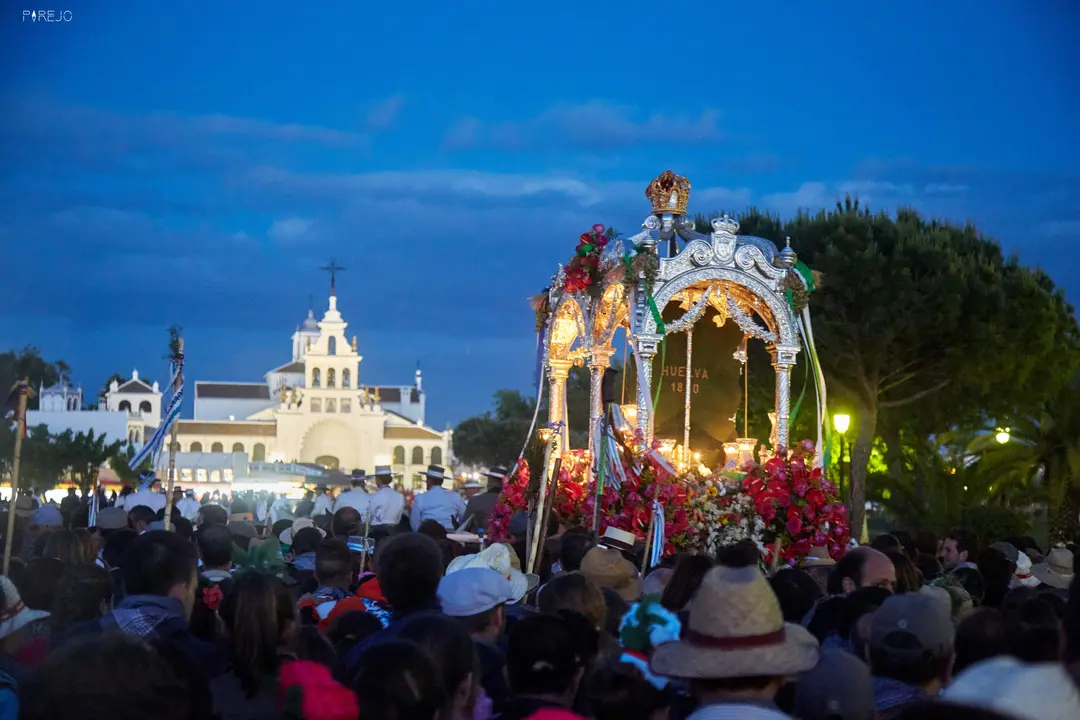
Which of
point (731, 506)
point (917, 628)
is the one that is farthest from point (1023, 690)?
point (731, 506)

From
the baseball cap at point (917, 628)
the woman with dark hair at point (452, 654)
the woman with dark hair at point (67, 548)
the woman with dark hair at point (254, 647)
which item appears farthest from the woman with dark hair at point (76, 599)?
the baseball cap at point (917, 628)

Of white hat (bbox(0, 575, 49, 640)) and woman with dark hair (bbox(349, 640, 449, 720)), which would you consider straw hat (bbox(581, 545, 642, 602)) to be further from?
woman with dark hair (bbox(349, 640, 449, 720))

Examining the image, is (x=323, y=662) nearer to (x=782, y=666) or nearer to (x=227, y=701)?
(x=227, y=701)

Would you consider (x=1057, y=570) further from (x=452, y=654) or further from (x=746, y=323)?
(x=452, y=654)

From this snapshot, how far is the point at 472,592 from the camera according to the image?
589 cm

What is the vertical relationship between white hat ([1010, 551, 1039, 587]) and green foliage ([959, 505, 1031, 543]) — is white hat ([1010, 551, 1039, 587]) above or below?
below

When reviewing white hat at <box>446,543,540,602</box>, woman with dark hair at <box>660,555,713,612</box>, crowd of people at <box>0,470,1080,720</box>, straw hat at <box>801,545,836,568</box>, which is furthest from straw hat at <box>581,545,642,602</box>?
straw hat at <box>801,545,836,568</box>

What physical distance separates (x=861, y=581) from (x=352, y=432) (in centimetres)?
10422

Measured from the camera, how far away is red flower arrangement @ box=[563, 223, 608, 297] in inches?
640

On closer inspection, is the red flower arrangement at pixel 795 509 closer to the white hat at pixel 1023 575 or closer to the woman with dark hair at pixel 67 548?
the white hat at pixel 1023 575

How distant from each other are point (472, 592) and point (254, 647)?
1046 mm

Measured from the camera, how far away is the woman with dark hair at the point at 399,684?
3.94 metres

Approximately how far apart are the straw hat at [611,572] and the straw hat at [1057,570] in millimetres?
4583

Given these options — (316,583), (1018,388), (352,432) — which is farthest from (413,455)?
(316,583)
